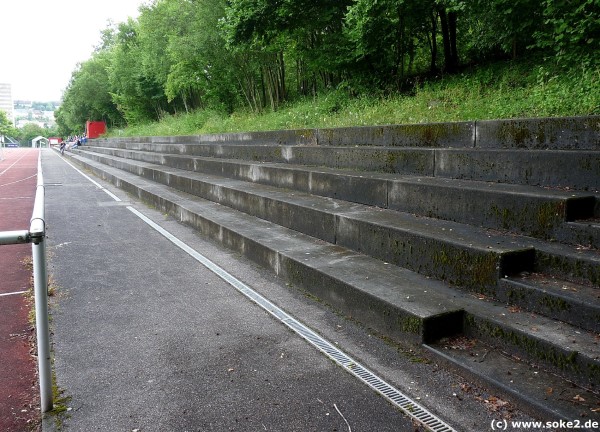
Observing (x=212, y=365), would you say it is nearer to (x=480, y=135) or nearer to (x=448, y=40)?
(x=480, y=135)

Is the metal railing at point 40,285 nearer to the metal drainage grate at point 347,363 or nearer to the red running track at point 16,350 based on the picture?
the red running track at point 16,350

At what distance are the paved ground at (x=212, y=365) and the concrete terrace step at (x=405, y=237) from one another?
2.76ft

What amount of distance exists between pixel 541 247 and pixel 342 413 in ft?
6.75

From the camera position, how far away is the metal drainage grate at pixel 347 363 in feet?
8.84

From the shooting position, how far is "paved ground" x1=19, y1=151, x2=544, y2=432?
9.00 feet

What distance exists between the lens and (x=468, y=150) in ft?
17.4

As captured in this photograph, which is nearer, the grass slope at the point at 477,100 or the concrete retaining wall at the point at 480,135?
the concrete retaining wall at the point at 480,135

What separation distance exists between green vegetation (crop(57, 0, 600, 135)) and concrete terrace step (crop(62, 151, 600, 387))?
2772 mm

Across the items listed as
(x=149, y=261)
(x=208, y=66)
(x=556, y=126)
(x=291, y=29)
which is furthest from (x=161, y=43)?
(x=556, y=126)

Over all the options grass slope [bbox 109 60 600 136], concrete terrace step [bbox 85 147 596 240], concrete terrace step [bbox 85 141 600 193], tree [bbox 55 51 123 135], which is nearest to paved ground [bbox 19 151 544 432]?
concrete terrace step [bbox 85 147 596 240]

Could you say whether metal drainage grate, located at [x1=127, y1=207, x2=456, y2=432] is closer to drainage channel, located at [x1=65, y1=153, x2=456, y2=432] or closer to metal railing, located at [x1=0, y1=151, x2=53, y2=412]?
drainage channel, located at [x1=65, y1=153, x2=456, y2=432]

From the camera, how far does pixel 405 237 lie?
4.45 meters

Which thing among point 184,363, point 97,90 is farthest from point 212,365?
point 97,90

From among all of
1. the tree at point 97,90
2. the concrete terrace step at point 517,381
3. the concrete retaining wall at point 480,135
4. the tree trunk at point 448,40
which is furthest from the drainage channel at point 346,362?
the tree at point 97,90
